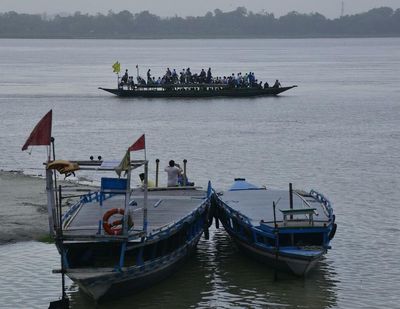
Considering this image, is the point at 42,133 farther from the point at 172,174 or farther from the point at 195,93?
the point at 195,93

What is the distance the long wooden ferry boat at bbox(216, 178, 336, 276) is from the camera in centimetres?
2536

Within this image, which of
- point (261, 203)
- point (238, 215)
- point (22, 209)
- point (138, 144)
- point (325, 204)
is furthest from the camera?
point (22, 209)

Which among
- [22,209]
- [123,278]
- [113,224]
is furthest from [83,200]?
[123,278]

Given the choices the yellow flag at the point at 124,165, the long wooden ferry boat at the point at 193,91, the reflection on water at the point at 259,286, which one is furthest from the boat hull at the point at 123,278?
the long wooden ferry boat at the point at 193,91

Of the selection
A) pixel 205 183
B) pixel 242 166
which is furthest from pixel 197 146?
pixel 205 183

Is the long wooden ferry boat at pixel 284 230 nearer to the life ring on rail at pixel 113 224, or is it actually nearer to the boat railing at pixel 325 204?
the boat railing at pixel 325 204

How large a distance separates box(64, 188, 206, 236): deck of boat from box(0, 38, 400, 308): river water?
1.46 m

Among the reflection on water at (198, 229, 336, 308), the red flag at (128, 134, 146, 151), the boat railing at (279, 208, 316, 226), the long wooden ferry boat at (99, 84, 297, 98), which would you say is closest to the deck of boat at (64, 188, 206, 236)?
the reflection on water at (198, 229, 336, 308)

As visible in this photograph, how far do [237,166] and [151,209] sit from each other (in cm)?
1919

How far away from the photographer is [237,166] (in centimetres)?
4659

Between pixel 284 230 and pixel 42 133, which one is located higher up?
pixel 42 133

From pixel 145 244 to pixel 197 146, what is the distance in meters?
30.8

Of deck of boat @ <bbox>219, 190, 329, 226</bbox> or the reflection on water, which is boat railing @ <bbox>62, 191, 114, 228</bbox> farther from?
deck of boat @ <bbox>219, 190, 329, 226</bbox>

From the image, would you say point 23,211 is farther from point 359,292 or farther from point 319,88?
point 319,88
